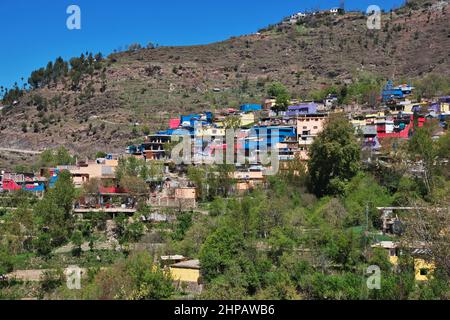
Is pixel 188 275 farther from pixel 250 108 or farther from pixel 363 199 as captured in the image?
pixel 250 108

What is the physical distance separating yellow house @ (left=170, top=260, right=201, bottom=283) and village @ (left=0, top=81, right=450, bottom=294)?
1.0 inches

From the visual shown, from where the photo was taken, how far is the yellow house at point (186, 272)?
50.0 feet

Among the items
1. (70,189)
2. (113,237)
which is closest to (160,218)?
(113,237)

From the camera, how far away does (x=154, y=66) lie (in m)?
53.8

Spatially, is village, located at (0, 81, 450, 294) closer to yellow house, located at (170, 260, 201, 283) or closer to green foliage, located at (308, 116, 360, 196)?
yellow house, located at (170, 260, 201, 283)

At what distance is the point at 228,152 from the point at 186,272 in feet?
41.0

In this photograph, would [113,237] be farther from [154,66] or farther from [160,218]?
[154,66]

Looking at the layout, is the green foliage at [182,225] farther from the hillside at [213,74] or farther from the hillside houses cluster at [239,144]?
the hillside at [213,74]

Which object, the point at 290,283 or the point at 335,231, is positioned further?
the point at 335,231

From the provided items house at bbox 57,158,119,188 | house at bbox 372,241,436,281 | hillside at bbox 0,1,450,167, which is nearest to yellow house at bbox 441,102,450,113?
hillside at bbox 0,1,450,167

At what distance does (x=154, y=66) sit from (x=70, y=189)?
111 feet

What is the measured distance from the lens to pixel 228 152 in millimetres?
27438

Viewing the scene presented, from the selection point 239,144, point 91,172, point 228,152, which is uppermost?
point 239,144

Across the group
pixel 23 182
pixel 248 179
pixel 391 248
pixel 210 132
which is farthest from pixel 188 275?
pixel 210 132
